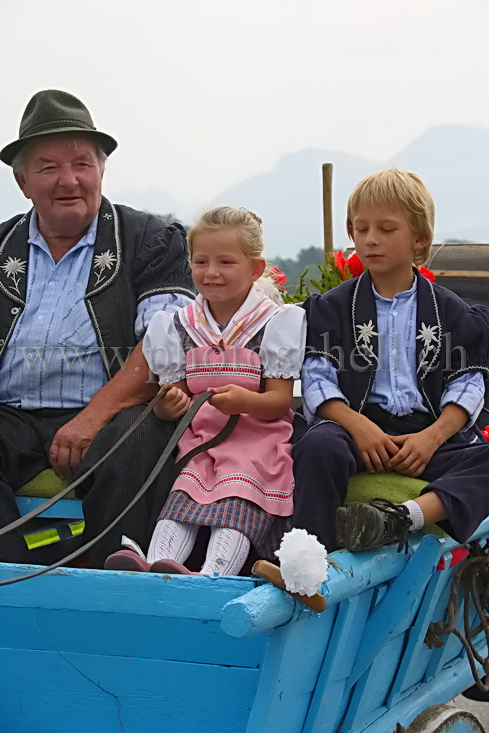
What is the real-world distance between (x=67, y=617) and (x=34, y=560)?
2.84 ft

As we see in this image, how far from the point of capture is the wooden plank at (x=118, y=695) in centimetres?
177

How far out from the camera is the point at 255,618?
1463 millimetres

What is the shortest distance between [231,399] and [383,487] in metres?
0.47

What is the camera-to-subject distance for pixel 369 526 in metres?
1.87

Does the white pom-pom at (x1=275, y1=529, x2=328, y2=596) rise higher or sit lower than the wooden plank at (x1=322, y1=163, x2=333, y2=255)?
lower

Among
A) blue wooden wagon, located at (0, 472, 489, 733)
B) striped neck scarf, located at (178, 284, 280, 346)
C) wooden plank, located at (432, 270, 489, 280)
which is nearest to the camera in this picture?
blue wooden wagon, located at (0, 472, 489, 733)

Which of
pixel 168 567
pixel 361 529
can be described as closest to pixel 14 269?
pixel 168 567

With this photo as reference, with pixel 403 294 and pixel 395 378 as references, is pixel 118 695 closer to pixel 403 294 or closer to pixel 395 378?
pixel 395 378

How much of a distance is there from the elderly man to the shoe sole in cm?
110

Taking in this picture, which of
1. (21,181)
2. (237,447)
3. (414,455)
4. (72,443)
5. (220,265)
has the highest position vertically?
(21,181)

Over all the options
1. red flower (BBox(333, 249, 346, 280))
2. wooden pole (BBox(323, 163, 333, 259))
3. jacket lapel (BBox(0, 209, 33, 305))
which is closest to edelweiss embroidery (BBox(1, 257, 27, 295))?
jacket lapel (BBox(0, 209, 33, 305))

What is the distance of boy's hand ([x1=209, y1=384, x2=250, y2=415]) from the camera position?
7.97ft

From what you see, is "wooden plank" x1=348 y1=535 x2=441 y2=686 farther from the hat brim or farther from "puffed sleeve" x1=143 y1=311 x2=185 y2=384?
the hat brim

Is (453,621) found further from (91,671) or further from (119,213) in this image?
(119,213)
